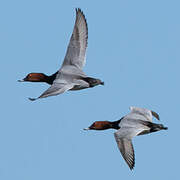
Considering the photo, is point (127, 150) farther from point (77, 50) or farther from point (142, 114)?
point (77, 50)

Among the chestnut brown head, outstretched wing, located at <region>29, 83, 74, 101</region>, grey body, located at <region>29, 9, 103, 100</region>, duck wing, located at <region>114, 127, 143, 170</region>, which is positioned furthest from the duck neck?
the chestnut brown head

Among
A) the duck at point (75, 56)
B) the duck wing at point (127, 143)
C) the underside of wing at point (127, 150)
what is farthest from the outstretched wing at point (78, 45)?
the underside of wing at point (127, 150)

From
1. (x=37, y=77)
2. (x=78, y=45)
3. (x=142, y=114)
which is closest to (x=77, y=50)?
(x=78, y=45)

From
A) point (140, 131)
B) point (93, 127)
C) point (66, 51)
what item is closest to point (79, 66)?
point (66, 51)

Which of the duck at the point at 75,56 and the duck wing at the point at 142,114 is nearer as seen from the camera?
the duck wing at the point at 142,114

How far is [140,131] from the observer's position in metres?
15.0

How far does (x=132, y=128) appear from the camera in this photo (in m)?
15.2

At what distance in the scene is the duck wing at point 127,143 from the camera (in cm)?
1459

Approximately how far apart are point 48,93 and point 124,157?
2.11m

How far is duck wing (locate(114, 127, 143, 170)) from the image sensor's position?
47.9 feet

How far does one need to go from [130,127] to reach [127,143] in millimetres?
669

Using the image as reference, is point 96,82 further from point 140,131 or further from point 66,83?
point 140,131

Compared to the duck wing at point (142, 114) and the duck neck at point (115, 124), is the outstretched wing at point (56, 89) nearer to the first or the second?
the duck neck at point (115, 124)

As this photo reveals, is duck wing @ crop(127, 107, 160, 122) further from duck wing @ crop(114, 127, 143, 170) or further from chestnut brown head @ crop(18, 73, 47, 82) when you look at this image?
chestnut brown head @ crop(18, 73, 47, 82)
